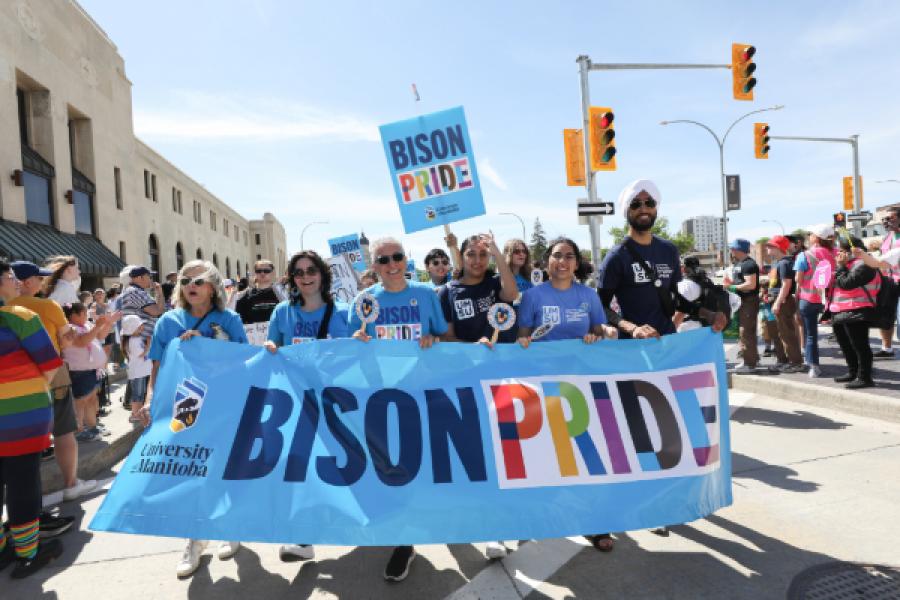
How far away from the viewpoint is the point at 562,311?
359cm

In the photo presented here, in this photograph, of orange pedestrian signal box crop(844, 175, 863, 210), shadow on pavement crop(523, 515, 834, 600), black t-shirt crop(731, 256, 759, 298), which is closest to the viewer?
shadow on pavement crop(523, 515, 834, 600)

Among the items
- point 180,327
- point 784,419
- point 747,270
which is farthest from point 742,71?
point 180,327

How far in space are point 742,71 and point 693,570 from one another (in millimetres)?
11404

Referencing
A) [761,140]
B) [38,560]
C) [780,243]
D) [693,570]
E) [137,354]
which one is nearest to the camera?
[693,570]

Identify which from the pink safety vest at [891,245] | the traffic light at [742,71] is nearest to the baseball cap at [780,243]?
the pink safety vest at [891,245]

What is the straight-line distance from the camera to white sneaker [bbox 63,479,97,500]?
456 cm

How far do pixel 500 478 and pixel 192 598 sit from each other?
1.78 m

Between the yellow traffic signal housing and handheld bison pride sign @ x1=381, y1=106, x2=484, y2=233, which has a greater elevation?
the yellow traffic signal housing

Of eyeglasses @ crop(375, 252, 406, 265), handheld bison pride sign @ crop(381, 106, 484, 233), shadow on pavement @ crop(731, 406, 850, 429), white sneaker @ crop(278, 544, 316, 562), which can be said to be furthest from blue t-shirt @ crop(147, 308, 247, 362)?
shadow on pavement @ crop(731, 406, 850, 429)

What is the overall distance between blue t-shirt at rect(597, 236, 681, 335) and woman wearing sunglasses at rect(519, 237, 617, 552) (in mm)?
219

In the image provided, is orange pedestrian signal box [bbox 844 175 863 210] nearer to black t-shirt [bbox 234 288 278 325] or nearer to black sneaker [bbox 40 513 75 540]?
black t-shirt [bbox 234 288 278 325]

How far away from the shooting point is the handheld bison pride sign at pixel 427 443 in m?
2.87

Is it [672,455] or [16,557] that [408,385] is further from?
[16,557]

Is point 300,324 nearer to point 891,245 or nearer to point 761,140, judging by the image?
point 891,245
